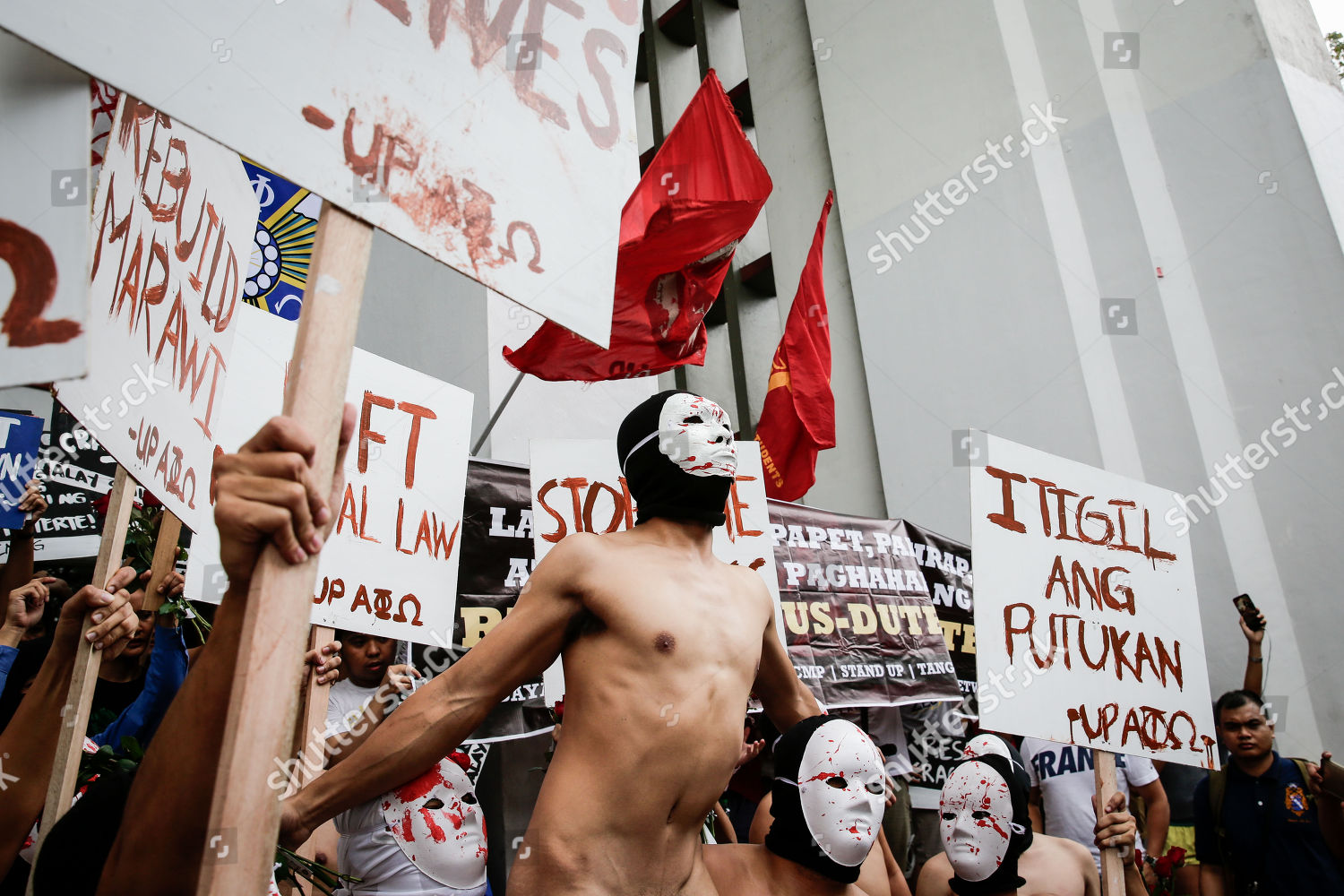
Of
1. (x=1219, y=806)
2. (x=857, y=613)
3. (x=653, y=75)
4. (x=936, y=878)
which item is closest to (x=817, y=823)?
(x=936, y=878)

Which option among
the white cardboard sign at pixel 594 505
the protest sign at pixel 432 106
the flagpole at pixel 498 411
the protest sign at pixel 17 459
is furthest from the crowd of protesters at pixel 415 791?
the flagpole at pixel 498 411

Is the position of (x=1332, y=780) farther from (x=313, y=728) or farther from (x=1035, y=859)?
(x=313, y=728)

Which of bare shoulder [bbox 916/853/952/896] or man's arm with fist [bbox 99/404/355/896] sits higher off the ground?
man's arm with fist [bbox 99/404/355/896]

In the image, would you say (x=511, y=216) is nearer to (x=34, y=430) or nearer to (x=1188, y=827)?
(x=34, y=430)

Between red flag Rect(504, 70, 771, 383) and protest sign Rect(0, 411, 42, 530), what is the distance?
2.26 m

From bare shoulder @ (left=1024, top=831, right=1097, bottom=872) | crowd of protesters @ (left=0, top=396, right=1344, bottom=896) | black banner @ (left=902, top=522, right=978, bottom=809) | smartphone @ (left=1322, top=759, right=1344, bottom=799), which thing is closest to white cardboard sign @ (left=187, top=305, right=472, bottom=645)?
crowd of protesters @ (left=0, top=396, right=1344, bottom=896)

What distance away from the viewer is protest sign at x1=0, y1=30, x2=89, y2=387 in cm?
128

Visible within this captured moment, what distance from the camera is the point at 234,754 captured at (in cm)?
121

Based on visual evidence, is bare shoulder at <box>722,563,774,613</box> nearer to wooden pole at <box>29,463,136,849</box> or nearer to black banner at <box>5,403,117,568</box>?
wooden pole at <box>29,463,136,849</box>

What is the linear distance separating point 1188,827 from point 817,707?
17.9ft

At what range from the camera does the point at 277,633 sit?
126 centimetres

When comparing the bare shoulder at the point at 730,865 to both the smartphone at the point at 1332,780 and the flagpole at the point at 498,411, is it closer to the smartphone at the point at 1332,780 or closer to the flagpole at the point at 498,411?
the smartphone at the point at 1332,780

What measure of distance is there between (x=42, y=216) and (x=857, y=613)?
17.9ft

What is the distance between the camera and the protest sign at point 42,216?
1.28 metres
